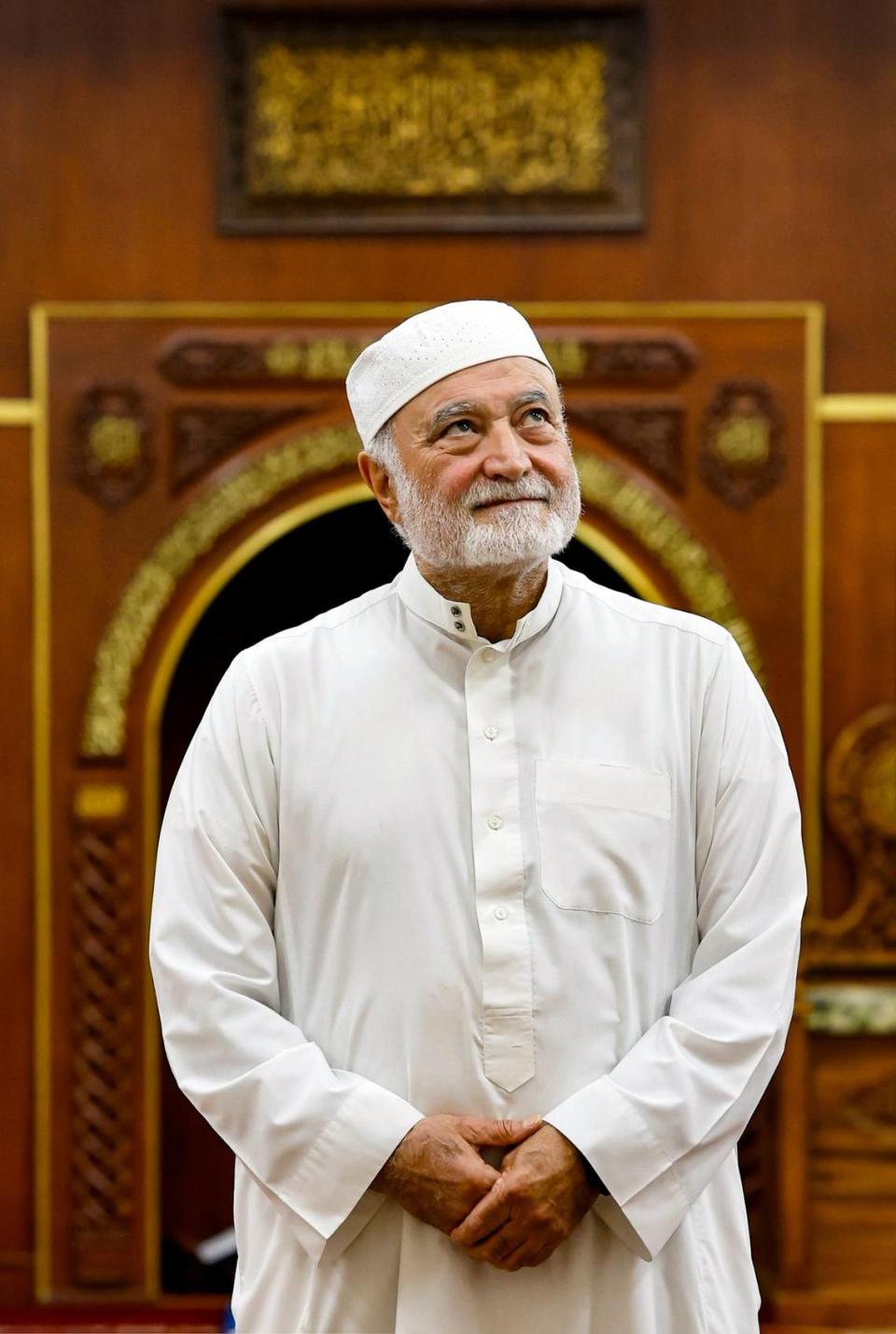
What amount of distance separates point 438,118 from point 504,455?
2.43 metres

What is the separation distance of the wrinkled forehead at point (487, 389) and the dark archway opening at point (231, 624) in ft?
8.62

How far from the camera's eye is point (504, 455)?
1825mm

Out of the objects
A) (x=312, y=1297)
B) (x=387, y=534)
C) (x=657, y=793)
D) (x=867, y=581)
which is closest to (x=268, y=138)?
(x=387, y=534)

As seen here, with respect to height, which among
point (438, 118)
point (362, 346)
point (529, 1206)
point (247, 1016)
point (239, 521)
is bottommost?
→ point (529, 1206)

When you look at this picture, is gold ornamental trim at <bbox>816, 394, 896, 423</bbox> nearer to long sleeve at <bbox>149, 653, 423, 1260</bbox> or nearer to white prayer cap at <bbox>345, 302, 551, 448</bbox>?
white prayer cap at <bbox>345, 302, 551, 448</bbox>

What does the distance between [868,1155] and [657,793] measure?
2574 millimetres

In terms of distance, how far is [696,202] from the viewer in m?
4.00

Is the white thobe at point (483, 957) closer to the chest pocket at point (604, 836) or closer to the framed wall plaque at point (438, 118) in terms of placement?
the chest pocket at point (604, 836)

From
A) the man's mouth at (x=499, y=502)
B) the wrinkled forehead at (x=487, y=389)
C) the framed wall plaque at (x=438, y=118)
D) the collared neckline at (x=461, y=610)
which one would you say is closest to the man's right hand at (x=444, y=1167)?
the collared neckline at (x=461, y=610)

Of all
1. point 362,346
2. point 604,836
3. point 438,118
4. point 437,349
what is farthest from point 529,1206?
point 438,118

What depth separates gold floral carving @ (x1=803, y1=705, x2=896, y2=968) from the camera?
13.2 feet

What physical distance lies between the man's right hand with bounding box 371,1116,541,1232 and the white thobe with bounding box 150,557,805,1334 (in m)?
0.02

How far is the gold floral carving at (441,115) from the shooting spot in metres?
3.99

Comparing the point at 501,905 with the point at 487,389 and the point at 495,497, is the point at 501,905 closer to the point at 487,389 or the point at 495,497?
the point at 495,497
